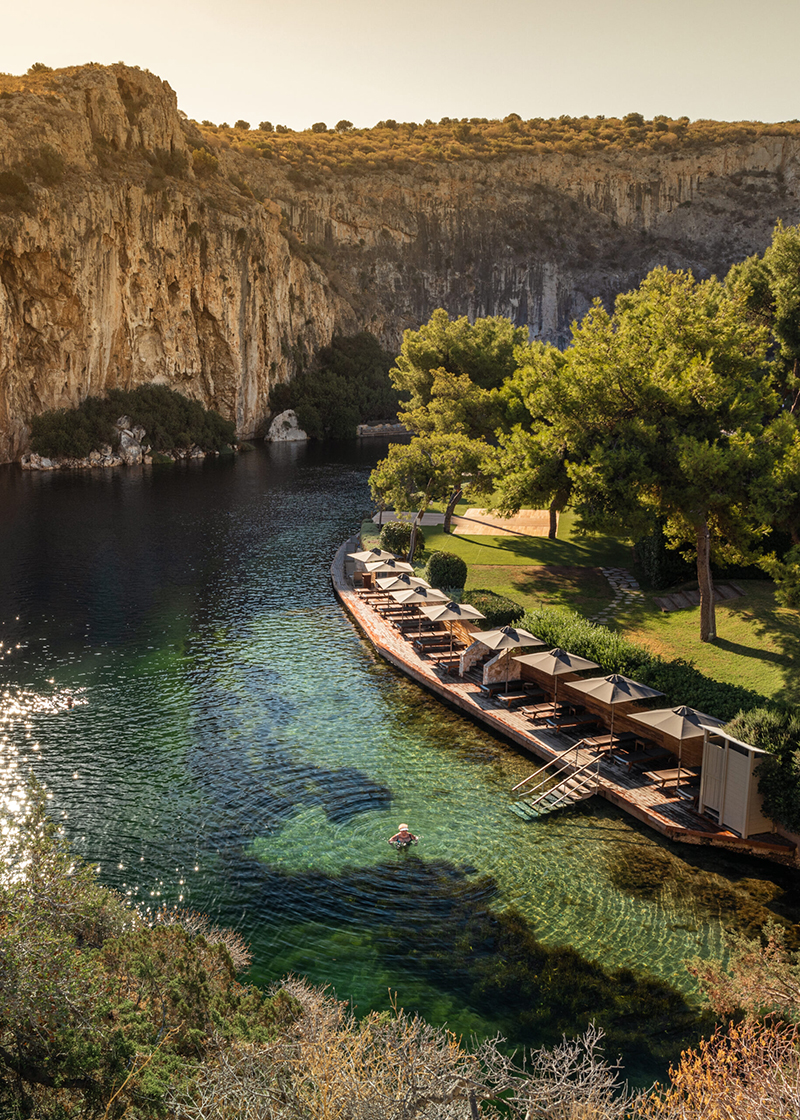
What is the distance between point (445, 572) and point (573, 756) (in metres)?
13.4

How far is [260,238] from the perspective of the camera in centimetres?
9831

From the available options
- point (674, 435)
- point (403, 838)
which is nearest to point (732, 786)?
point (403, 838)

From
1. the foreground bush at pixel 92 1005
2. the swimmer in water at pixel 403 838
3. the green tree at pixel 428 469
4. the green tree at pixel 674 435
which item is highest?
the green tree at pixel 674 435

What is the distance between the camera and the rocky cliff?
72.3 m

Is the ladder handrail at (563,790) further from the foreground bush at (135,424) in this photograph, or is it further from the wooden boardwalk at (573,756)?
the foreground bush at (135,424)

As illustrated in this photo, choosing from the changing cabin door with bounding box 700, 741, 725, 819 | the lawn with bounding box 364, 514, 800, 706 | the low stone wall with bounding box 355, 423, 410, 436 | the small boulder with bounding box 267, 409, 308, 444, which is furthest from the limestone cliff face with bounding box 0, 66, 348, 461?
→ the changing cabin door with bounding box 700, 741, 725, 819

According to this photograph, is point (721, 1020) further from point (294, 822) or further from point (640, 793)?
point (294, 822)

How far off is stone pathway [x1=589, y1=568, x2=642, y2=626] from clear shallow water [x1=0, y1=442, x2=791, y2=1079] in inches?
307

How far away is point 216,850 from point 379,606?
1739cm

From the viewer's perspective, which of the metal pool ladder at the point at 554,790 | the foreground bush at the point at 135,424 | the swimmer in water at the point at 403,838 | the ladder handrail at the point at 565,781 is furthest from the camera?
the foreground bush at the point at 135,424

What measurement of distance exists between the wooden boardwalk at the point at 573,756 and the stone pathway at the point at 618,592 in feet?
20.7

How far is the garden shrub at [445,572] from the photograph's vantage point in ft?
108

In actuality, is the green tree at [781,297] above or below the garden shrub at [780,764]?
above

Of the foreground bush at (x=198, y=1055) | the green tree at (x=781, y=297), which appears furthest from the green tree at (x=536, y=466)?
the foreground bush at (x=198, y=1055)
